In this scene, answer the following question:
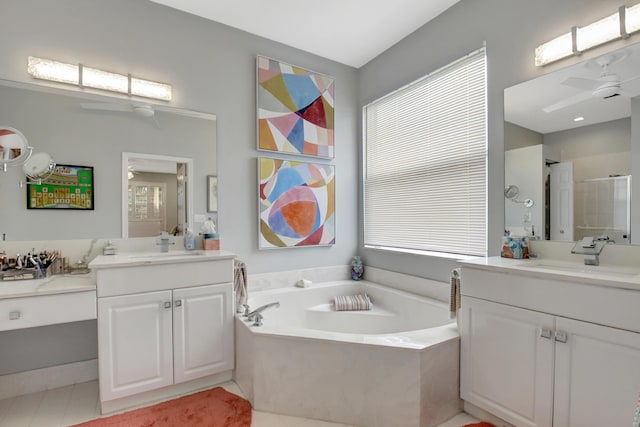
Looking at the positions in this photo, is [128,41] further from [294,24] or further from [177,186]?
[294,24]

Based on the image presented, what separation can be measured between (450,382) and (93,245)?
2.44m

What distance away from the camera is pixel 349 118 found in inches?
129

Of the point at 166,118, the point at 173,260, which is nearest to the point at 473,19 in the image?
the point at 166,118

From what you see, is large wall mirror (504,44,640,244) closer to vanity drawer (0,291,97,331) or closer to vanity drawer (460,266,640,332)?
vanity drawer (460,266,640,332)

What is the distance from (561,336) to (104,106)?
2982 millimetres

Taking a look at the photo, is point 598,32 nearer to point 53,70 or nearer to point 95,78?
point 95,78


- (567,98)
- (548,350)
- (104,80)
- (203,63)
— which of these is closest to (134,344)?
(104,80)

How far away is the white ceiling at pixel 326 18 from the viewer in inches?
91.7

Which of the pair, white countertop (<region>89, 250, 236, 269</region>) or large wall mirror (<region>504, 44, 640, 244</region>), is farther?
white countertop (<region>89, 250, 236, 269</region>)

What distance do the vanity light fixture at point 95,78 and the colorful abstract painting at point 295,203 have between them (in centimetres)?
93

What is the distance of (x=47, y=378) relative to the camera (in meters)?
2.09

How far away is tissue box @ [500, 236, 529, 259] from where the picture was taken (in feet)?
6.21

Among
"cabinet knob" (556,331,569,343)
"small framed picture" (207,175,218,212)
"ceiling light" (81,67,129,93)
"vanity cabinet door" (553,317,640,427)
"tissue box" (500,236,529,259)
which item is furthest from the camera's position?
"small framed picture" (207,175,218,212)

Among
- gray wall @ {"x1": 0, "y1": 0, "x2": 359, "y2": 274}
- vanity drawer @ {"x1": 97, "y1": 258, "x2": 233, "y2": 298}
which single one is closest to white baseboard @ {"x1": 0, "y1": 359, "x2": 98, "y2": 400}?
vanity drawer @ {"x1": 97, "y1": 258, "x2": 233, "y2": 298}
